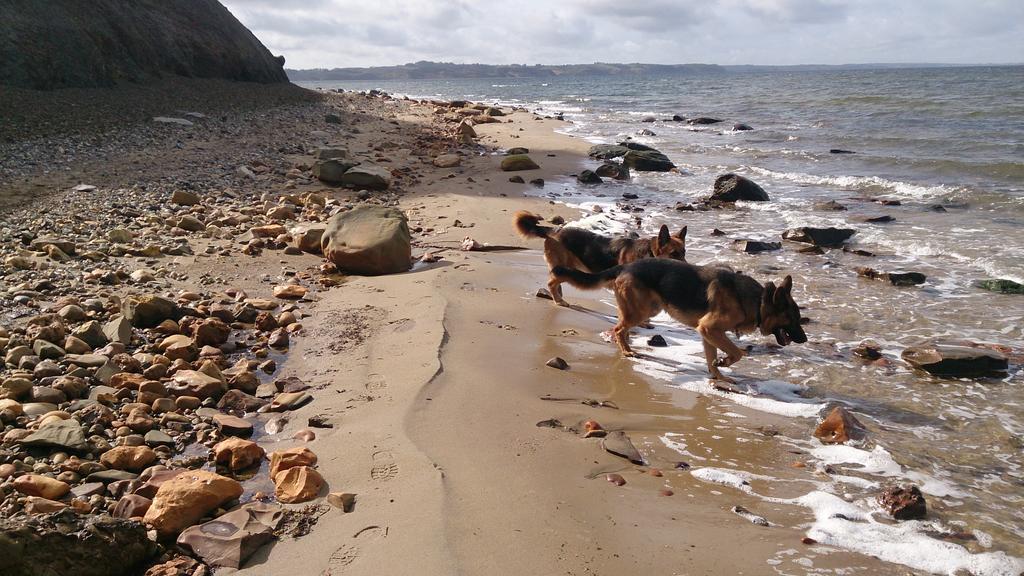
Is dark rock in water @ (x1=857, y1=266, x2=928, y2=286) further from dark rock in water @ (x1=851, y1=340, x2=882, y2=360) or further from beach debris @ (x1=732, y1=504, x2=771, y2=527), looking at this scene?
beach debris @ (x1=732, y1=504, x2=771, y2=527)

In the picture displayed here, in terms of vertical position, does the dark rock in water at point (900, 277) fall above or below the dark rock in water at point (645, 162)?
below

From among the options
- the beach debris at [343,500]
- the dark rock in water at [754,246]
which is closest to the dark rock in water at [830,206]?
the dark rock in water at [754,246]

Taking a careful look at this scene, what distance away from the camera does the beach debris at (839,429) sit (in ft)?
17.2

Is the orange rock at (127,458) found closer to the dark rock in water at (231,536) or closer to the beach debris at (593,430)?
the dark rock in water at (231,536)

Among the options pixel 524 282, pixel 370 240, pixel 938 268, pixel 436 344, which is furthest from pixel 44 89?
pixel 938 268

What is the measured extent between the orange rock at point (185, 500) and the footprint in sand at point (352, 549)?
2.88 feet

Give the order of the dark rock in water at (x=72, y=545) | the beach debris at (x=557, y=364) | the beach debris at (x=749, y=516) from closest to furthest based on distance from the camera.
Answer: the dark rock in water at (x=72, y=545)
the beach debris at (x=749, y=516)
the beach debris at (x=557, y=364)

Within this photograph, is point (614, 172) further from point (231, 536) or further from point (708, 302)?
point (231, 536)

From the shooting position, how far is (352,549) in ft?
11.4

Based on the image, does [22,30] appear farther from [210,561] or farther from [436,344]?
[210,561]

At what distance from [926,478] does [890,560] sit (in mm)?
1285

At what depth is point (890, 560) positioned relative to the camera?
148 inches

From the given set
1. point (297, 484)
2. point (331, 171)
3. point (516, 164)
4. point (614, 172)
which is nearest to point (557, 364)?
point (297, 484)

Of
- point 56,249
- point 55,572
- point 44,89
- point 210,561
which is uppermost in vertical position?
point 44,89
